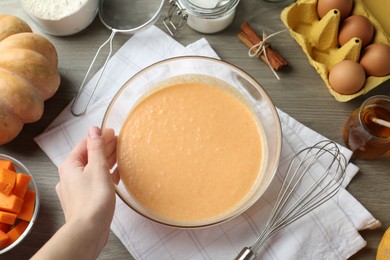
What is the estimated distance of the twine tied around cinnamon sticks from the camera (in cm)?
110

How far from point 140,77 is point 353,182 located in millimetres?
554

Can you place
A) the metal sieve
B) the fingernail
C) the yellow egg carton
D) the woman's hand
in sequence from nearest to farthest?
→ the woman's hand → the fingernail → the yellow egg carton → the metal sieve

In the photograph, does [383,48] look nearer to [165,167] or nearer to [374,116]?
[374,116]

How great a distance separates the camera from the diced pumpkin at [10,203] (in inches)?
36.3

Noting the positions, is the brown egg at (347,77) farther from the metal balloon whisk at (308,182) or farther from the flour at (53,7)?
the flour at (53,7)

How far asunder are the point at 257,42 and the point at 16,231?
72cm

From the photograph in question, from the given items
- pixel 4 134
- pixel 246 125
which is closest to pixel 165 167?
pixel 246 125

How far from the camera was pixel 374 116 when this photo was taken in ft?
3.23

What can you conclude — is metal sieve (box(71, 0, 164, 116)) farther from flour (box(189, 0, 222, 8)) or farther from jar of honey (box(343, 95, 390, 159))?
jar of honey (box(343, 95, 390, 159))

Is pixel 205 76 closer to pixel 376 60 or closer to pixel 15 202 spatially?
pixel 376 60

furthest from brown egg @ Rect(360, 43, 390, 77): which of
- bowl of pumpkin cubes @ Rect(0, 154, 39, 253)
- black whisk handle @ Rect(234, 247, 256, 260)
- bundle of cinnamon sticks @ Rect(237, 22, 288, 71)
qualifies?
bowl of pumpkin cubes @ Rect(0, 154, 39, 253)

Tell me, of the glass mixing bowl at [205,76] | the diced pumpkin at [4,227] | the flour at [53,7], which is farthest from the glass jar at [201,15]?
the diced pumpkin at [4,227]

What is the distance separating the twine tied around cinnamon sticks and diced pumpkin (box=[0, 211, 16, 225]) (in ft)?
2.20

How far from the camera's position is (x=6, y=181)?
0.93 meters
